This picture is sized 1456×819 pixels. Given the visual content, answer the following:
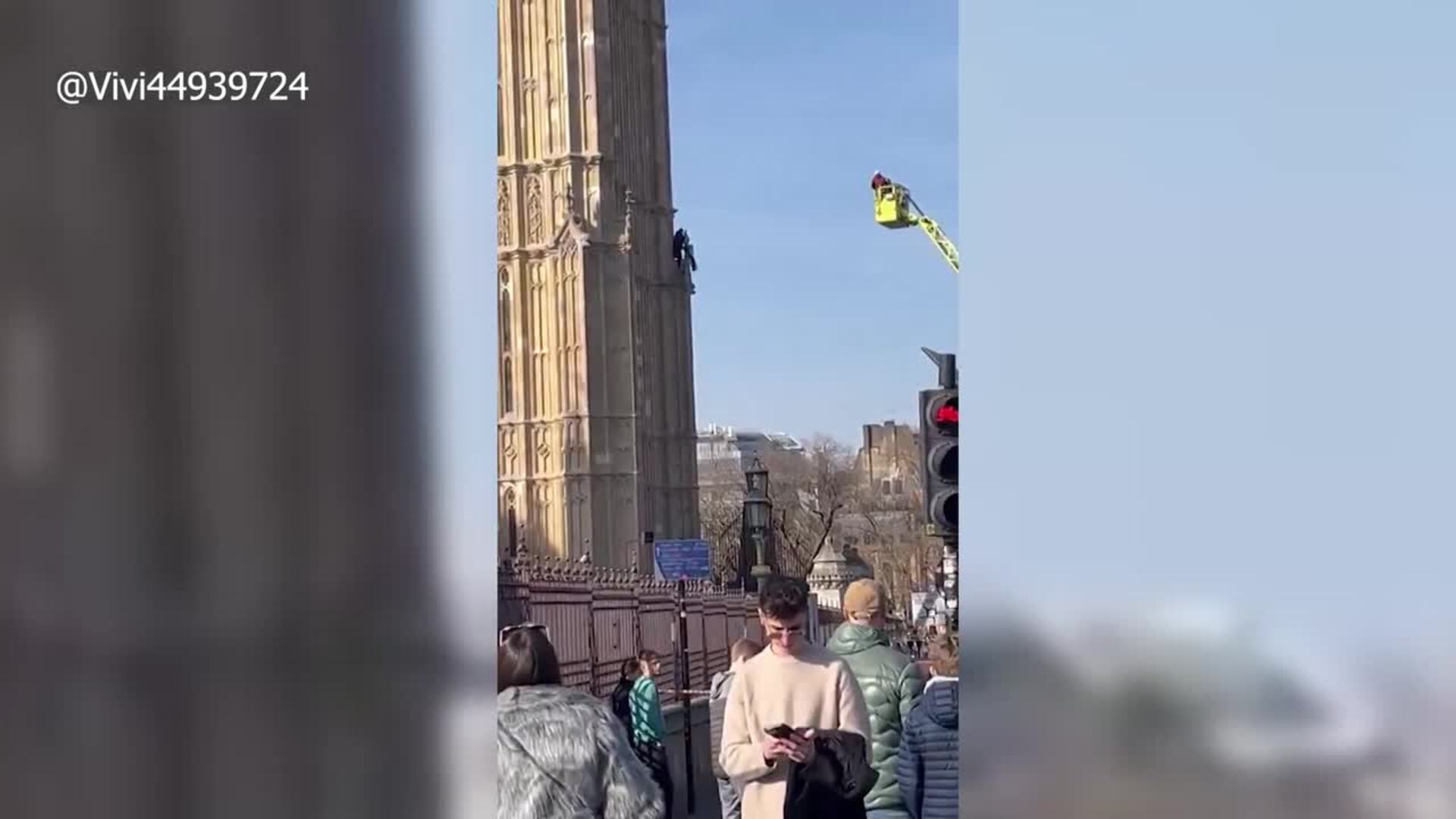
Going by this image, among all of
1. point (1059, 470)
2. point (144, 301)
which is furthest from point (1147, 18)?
point (144, 301)

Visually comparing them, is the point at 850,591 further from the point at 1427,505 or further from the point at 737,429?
the point at 1427,505

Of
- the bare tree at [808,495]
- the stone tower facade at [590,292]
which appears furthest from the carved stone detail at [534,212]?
the bare tree at [808,495]

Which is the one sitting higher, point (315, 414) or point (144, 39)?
point (144, 39)

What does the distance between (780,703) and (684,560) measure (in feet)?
1.09

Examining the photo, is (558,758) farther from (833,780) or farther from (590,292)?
(590,292)

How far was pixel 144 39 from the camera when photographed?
2674mm

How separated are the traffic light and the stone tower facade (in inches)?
19.1

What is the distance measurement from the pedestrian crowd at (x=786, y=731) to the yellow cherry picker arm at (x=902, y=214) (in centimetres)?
61

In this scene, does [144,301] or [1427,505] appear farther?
[144,301]

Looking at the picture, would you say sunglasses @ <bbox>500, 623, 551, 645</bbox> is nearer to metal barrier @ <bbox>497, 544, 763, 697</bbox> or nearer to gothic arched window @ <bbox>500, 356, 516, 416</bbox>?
metal barrier @ <bbox>497, 544, 763, 697</bbox>

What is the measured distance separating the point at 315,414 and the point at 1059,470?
1.26m

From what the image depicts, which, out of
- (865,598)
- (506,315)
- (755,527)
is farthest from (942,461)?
(506,315)

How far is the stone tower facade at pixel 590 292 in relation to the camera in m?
3.08

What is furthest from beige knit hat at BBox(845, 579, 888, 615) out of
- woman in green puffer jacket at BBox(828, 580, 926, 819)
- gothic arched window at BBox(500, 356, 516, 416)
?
gothic arched window at BBox(500, 356, 516, 416)
